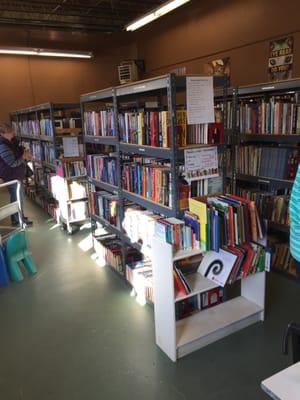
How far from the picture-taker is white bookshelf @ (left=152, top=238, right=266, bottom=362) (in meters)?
2.28

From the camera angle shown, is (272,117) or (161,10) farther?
(161,10)

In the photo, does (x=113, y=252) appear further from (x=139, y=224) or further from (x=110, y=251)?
(x=139, y=224)

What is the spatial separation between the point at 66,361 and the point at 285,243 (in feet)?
8.32

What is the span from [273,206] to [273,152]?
58 centimetres

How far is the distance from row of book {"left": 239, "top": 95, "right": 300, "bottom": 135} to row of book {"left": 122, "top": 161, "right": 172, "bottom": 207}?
1.26 meters

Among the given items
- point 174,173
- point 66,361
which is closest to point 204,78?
point 174,173

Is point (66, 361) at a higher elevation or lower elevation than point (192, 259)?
lower

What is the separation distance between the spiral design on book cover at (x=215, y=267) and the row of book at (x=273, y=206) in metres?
1.18

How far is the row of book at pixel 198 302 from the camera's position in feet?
8.87

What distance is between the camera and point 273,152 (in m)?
3.45

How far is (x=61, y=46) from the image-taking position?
358 inches

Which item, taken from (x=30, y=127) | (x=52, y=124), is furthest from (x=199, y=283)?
(x=30, y=127)

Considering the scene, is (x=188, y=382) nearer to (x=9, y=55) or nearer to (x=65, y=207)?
(x=65, y=207)

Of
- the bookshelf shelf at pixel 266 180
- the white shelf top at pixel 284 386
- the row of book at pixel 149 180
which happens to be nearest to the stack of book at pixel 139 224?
the row of book at pixel 149 180
